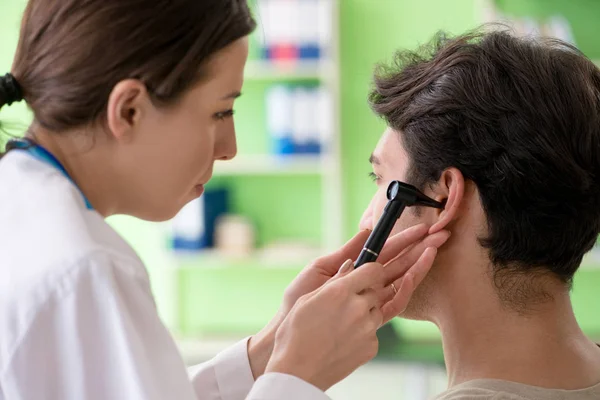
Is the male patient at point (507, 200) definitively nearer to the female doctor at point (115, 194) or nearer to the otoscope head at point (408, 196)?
the otoscope head at point (408, 196)

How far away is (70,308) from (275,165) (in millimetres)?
3306

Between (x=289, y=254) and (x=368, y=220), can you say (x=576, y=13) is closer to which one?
(x=289, y=254)

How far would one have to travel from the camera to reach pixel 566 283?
145 cm

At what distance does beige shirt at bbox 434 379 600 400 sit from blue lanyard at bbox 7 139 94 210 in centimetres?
61

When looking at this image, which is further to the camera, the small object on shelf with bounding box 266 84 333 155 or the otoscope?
the small object on shelf with bounding box 266 84 333 155

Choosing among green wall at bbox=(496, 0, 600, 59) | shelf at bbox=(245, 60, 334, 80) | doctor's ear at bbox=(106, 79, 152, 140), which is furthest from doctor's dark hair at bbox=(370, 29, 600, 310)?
green wall at bbox=(496, 0, 600, 59)

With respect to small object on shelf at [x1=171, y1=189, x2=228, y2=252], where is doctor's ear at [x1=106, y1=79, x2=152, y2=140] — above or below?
above

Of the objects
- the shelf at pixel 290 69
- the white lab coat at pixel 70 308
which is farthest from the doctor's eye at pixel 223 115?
the shelf at pixel 290 69

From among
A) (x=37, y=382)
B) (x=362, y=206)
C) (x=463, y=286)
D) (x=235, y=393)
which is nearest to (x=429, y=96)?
(x=463, y=286)

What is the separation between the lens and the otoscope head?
139 cm

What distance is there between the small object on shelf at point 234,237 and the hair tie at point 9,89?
3.19 m

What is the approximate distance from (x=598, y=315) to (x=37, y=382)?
393 cm

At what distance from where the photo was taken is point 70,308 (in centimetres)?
98

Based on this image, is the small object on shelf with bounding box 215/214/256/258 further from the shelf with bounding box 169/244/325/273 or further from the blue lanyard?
the blue lanyard
